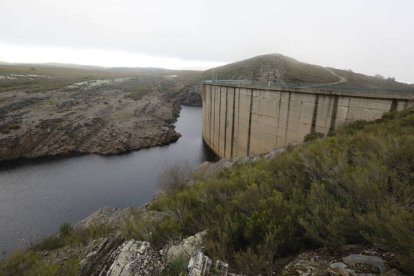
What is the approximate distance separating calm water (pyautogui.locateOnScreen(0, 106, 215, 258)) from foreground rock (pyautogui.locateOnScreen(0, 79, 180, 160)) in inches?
106

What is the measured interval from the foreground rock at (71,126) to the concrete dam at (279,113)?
13.5 metres

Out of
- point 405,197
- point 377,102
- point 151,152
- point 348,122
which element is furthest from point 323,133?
point 151,152

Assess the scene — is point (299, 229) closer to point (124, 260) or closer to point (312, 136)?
point (124, 260)

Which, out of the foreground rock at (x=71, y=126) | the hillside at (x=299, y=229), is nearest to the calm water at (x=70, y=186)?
A: the foreground rock at (x=71, y=126)

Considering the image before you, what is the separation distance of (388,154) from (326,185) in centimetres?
180

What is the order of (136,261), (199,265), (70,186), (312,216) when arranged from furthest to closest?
1. (70,186)
2. (136,261)
3. (312,216)
4. (199,265)

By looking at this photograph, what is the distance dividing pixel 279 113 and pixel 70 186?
2217cm

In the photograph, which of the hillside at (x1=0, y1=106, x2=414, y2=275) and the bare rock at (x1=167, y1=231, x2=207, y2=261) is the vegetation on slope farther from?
the bare rock at (x1=167, y1=231, x2=207, y2=261)

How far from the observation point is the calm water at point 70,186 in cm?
2042

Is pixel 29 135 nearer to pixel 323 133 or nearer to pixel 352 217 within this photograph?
pixel 323 133

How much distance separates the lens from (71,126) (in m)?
41.6

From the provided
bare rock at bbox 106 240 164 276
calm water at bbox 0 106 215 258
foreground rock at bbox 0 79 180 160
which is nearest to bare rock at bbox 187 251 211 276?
bare rock at bbox 106 240 164 276

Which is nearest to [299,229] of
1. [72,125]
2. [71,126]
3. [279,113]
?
[279,113]

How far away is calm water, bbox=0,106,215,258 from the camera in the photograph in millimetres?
Answer: 20422
